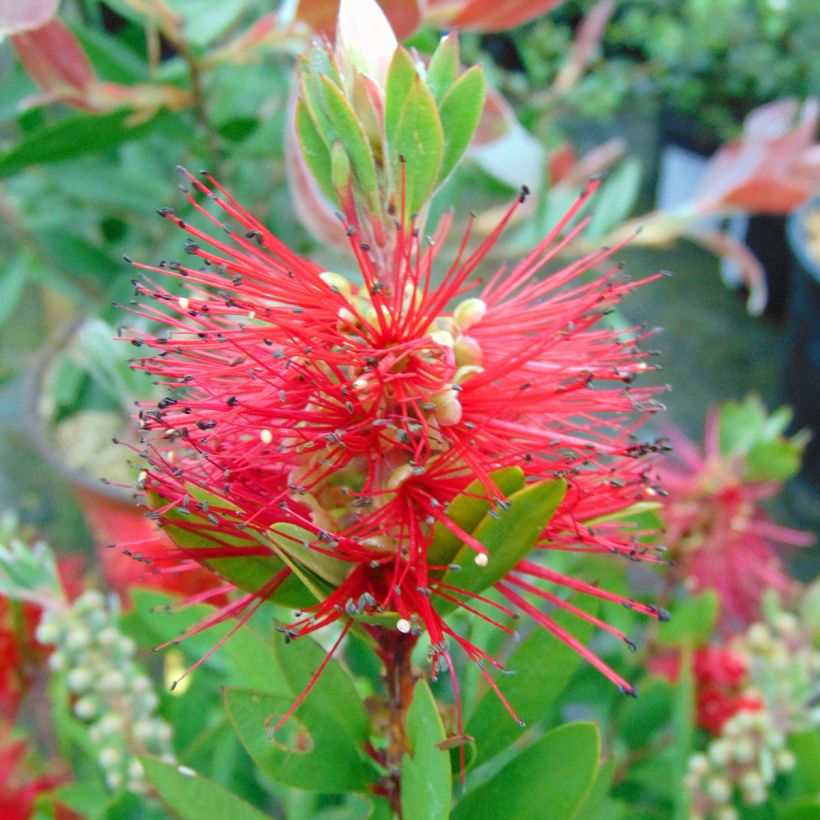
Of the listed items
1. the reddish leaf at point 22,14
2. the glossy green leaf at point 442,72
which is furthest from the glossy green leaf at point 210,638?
the reddish leaf at point 22,14

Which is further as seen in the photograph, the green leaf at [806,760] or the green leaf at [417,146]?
the green leaf at [806,760]

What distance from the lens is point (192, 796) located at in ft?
1.26

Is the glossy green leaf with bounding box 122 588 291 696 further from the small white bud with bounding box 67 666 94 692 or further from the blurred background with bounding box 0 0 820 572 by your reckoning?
the blurred background with bounding box 0 0 820 572

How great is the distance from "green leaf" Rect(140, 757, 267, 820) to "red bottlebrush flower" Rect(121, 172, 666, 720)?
0.25 feet

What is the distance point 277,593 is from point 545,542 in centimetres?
11

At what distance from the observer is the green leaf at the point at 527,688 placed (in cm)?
39

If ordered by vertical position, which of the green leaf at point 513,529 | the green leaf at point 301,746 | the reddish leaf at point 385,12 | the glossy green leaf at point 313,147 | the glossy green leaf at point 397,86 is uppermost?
the reddish leaf at point 385,12

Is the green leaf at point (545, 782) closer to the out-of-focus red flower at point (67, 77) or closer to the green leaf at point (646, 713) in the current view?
the green leaf at point (646, 713)

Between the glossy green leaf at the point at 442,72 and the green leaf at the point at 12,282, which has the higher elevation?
the glossy green leaf at the point at 442,72

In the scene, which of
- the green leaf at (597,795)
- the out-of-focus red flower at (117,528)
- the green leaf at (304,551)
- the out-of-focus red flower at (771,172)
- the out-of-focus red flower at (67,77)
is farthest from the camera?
the out-of-focus red flower at (117,528)

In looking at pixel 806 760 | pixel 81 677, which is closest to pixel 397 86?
pixel 81 677

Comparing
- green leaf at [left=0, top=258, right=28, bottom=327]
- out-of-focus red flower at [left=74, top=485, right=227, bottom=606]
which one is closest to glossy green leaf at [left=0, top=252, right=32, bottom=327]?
green leaf at [left=0, top=258, right=28, bottom=327]

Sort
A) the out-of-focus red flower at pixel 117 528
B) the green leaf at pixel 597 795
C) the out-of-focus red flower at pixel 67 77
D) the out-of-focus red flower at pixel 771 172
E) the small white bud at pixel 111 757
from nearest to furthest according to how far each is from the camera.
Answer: the green leaf at pixel 597 795, the small white bud at pixel 111 757, the out-of-focus red flower at pixel 67 77, the out-of-focus red flower at pixel 771 172, the out-of-focus red flower at pixel 117 528

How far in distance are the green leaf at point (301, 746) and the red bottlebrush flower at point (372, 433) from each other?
0.13 ft
